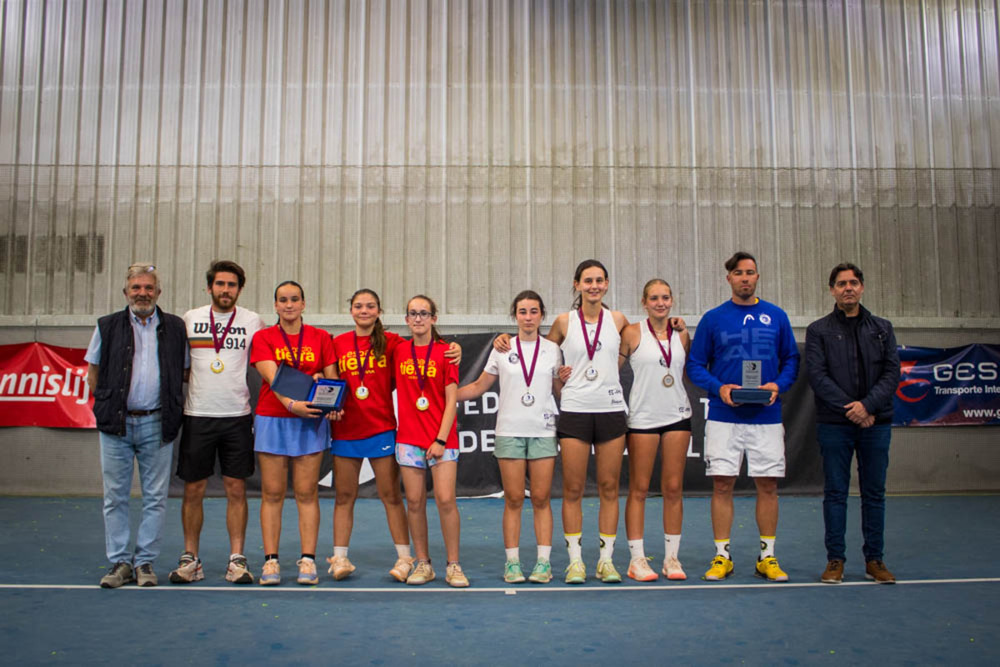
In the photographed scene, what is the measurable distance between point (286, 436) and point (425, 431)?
2.41ft

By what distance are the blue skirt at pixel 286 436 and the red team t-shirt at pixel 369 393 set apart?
0.14 meters

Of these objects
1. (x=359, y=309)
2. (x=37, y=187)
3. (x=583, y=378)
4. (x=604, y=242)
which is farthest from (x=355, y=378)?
(x=37, y=187)

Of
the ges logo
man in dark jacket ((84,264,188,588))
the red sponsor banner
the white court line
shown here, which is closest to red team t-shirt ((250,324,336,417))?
man in dark jacket ((84,264,188,588))

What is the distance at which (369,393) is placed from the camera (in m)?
4.05

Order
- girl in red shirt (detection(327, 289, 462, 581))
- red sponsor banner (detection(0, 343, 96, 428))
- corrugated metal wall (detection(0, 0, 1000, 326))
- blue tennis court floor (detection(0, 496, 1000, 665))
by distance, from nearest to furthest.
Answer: blue tennis court floor (detection(0, 496, 1000, 665)) < girl in red shirt (detection(327, 289, 462, 581)) < red sponsor banner (detection(0, 343, 96, 428)) < corrugated metal wall (detection(0, 0, 1000, 326))

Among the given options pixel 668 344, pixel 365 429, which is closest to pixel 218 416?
pixel 365 429

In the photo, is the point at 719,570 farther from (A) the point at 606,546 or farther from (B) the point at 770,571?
(A) the point at 606,546

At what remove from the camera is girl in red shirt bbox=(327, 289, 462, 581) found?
4.02 meters

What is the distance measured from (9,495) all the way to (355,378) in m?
6.36

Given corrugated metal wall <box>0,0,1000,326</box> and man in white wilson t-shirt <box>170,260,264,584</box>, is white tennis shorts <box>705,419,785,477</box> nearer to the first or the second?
man in white wilson t-shirt <box>170,260,264,584</box>

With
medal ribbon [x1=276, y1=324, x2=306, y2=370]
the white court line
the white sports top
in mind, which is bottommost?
the white court line

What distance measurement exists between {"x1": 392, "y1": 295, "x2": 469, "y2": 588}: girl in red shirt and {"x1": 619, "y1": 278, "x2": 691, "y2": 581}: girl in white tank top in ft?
3.18

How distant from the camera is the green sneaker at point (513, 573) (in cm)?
397

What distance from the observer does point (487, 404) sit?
26.4 ft
